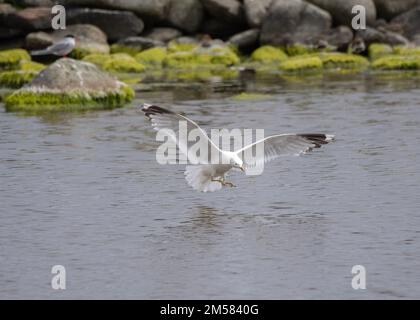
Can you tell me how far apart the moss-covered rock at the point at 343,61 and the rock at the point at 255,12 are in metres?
4.50

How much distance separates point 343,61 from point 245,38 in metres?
5.54

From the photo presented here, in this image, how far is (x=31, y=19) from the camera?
40.0 metres

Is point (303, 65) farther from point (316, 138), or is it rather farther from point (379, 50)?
point (316, 138)

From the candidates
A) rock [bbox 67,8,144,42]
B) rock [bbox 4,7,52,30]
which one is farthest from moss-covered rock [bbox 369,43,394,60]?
rock [bbox 4,7,52,30]

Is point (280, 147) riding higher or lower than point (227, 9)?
lower

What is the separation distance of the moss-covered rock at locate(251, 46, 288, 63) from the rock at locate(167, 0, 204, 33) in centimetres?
368

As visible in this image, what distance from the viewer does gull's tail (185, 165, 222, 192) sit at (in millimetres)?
12812

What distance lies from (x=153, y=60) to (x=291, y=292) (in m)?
30.0

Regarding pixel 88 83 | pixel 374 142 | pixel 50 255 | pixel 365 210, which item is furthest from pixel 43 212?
pixel 88 83

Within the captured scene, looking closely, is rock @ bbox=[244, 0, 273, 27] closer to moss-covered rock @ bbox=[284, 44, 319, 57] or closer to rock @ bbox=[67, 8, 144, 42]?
moss-covered rock @ bbox=[284, 44, 319, 57]

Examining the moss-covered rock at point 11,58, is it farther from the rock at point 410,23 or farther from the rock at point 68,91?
the rock at point 410,23

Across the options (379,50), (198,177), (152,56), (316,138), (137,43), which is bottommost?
(198,177)

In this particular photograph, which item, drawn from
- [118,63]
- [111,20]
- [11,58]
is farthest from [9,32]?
[118,63]
